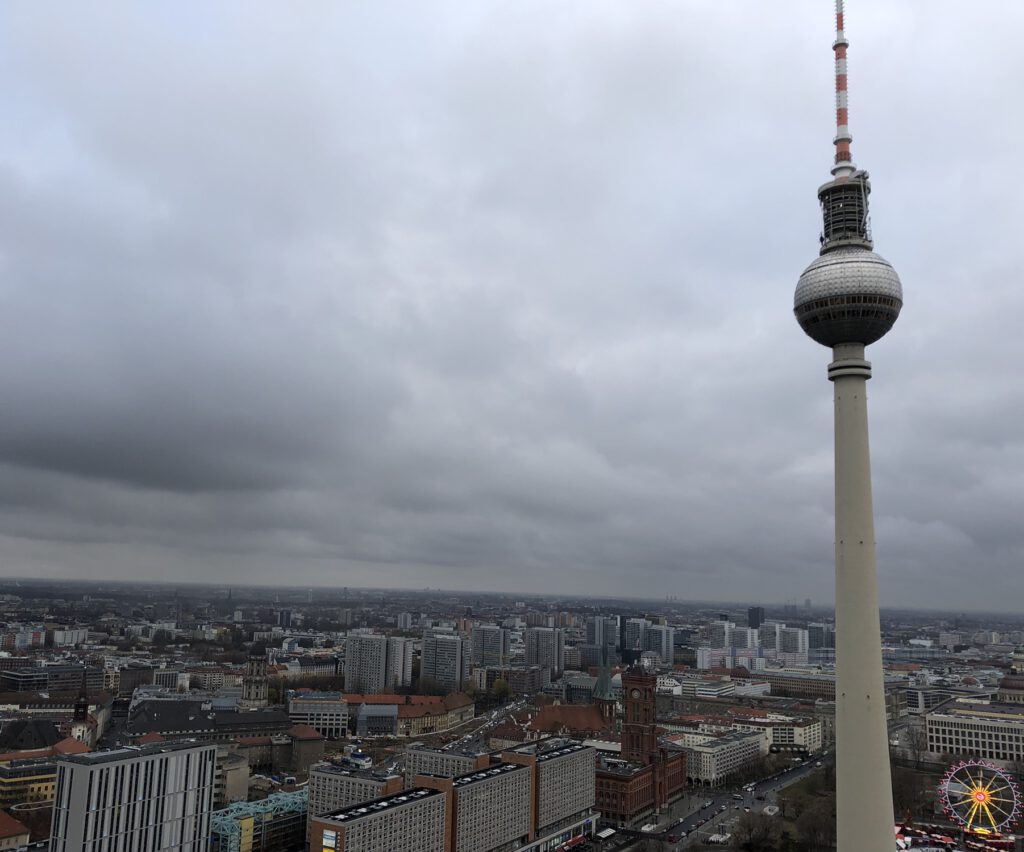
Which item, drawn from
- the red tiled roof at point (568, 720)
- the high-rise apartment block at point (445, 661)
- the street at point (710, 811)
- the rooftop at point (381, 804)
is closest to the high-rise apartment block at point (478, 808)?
the rooftop at point (381, 804)

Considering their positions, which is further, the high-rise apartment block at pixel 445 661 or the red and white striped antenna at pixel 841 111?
the high-rise apartment block at pixel 445 661

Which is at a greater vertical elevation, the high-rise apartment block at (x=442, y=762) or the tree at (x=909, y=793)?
the high-rise apartment block at (x=442, y=762)

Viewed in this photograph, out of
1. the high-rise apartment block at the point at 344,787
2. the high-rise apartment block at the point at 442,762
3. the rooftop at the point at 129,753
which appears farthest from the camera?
the high-rise apartment block at the point at 442,762

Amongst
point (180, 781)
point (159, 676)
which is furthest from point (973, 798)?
point (159, 676)

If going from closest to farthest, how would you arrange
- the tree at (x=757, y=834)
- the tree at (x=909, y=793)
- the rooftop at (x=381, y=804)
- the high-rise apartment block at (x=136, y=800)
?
the high-rise apartment block at (x=136, y=800)
the rooftop at (x=381, y=804)
the tree at (x=757, y=834)
the tree at (x=909, y=793)

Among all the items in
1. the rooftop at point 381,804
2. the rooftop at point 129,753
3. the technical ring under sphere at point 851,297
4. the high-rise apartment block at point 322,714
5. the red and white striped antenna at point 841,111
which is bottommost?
the high-rise apartment block at point 322,714

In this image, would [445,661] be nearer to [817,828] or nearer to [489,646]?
[489,646]

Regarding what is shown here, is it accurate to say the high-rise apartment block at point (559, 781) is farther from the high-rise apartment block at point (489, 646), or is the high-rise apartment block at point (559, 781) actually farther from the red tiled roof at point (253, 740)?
the high-rise apartment block at point (489, 646)

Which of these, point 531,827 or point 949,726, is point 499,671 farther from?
point 531,827
